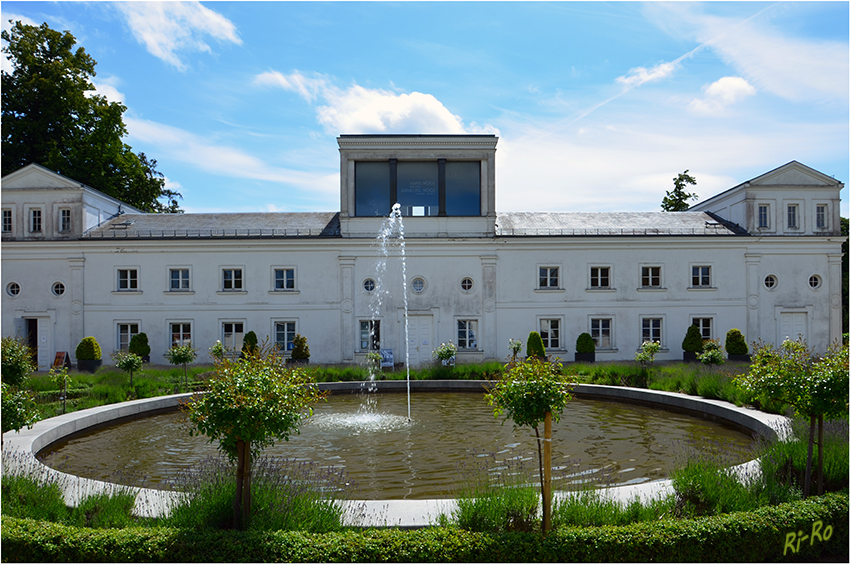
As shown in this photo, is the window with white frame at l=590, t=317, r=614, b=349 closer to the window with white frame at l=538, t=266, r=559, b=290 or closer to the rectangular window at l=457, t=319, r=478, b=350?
the window with white frame at l=538, t=266, r=559, b=290

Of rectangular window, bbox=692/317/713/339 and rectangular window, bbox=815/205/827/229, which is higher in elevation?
rectangular window, bbox=815/205/827/229

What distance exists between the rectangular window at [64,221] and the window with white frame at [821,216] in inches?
1624

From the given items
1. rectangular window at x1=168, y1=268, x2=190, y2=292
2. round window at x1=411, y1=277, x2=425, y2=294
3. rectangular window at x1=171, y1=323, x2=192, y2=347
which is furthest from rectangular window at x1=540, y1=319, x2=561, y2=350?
rectangular window at x1=168, y1=268, x2=190, y2=292

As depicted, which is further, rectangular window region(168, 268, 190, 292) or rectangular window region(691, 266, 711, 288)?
rectangular window region(691, 266, 711, 288)

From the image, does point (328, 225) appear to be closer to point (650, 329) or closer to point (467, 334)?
point (467, 334)

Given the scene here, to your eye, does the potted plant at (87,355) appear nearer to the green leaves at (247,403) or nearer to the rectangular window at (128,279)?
the rectangular window at (128,279)

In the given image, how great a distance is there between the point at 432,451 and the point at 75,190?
26803 millimetres

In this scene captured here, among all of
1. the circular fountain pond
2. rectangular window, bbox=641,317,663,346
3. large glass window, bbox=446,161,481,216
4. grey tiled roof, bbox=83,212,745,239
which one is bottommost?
the circular fountain pond

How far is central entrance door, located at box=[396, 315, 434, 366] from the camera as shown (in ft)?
90.0

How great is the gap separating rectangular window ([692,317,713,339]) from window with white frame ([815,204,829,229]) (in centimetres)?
843

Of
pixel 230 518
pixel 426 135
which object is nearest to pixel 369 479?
pixel 230 518

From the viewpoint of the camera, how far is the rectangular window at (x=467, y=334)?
27.8 m

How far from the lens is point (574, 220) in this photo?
102ft

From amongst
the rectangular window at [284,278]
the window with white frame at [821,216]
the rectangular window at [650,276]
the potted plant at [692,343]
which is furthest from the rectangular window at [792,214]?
the rectangular window at [284,278]
